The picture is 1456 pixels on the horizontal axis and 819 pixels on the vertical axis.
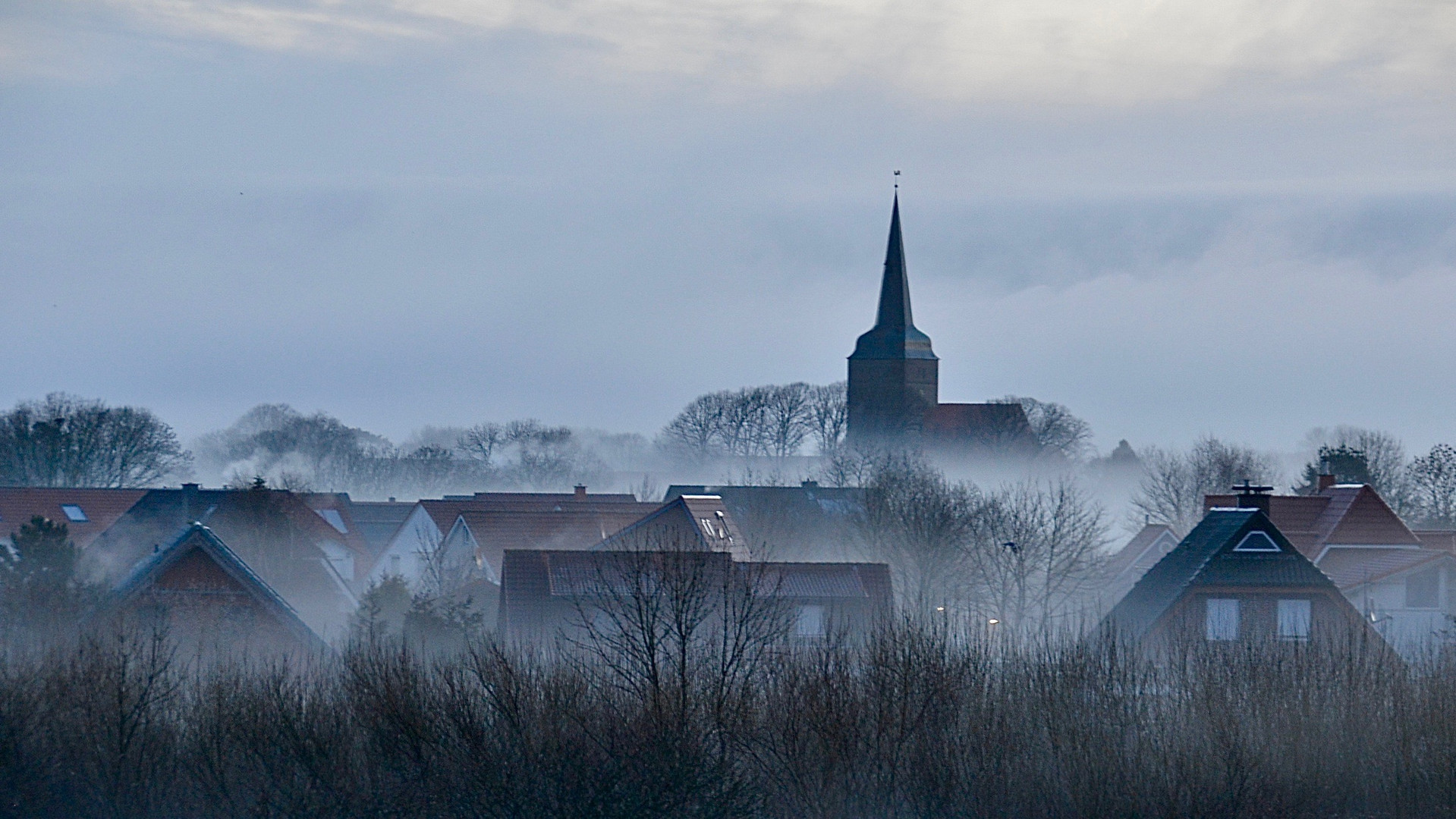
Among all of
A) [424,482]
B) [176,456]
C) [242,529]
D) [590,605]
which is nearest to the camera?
[590,605]

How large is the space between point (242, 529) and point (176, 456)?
54.0 m

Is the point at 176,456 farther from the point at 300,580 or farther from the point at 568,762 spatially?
the point at 568,762

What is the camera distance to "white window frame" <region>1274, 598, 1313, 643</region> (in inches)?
1400

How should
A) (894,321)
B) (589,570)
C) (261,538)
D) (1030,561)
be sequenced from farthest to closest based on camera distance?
(894,321) → (261,538) → (1030,561) → (589,570)

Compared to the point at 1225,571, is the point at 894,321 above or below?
above

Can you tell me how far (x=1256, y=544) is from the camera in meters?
37.2

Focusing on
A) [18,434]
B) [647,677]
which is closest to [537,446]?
[18,434]

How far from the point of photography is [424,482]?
5930 inches

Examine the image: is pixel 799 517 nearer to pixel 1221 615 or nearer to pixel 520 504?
pixel 520 504

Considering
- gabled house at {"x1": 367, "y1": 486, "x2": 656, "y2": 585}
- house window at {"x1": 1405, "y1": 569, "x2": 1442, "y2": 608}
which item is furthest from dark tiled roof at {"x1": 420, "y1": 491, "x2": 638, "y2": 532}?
house window at {"x1": 1405, "y1": 569, "x2": 1442, "y2": 608}

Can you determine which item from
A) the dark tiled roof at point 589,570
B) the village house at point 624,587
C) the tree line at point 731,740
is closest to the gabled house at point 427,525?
the village house at point 624,587

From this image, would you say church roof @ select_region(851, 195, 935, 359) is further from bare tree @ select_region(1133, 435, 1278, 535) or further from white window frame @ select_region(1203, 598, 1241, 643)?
white window frame @ select_region(1203, 598, 1241, 643)

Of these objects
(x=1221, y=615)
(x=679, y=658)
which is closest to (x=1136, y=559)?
(x=1221, y=615)

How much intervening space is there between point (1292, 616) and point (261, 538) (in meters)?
38.4
